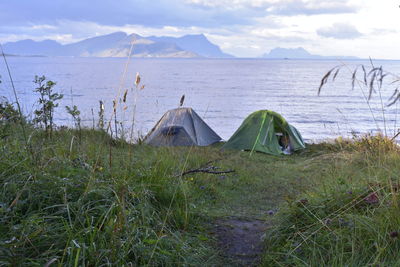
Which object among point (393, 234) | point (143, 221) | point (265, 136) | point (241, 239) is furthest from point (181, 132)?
point (393, 234)

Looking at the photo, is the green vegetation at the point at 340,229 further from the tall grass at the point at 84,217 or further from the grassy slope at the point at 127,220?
the tall grass at the point at 84,217

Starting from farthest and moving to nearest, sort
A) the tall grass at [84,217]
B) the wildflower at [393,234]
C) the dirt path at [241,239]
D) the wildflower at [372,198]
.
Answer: the dirt path at [241,239] → the wildflower at [372,198] → the wildflower at [393,234] → the tall grass at [84,217]

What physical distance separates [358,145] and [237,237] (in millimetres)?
6586

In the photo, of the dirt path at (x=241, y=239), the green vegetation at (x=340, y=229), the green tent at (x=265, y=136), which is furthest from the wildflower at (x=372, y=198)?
the green tent at (x=265, y=136)

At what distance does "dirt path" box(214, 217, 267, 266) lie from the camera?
3721 millimetres

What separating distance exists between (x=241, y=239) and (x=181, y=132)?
26.9 ft

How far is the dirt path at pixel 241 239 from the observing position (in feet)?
12.2

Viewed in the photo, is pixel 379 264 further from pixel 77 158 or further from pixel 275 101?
pixel 275 101

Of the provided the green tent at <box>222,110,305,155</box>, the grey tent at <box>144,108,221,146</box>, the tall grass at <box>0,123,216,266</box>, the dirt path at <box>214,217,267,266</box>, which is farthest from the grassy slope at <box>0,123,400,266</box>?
the grey tent at <box>144,108,221,146</box>

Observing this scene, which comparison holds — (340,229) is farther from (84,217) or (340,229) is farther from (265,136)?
(265,136)

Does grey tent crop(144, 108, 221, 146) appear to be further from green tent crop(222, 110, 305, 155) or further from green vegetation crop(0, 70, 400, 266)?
green vegetation crop(0, 70, 400, 266)

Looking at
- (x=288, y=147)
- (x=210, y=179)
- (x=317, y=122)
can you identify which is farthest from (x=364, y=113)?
(x=210, y=179)

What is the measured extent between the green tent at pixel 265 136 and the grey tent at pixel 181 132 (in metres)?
1.16

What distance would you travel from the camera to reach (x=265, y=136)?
11.6 metres
